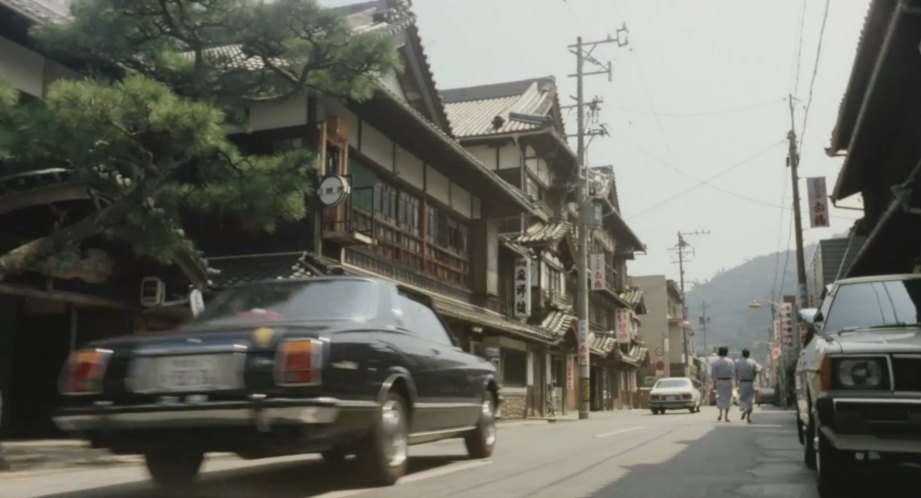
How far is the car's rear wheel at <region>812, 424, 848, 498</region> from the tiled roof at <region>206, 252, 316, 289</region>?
956 centimetres

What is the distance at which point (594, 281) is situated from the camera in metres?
40.8

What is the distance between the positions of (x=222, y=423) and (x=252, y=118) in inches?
455

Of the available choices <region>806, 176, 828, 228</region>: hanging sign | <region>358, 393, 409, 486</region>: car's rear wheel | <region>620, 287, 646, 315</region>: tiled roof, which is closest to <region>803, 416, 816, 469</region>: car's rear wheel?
<region>358, 393, 409, 486</region>: car's rear wheel

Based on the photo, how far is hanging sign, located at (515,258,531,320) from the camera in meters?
27.1

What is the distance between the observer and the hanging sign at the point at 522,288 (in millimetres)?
27062

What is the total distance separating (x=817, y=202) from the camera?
84.7 feet

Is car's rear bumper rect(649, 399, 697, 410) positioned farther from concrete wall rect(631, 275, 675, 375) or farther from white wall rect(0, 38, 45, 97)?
concrete wall rect(631, 275, 675, 375)

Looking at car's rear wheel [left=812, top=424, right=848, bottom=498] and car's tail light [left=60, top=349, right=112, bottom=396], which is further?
car's rear wheel [left=812, top=424, right=848, bottom=498]

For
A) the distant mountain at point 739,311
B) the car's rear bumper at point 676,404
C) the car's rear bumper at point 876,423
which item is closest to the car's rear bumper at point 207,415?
the car's rear bumper at point 876,423

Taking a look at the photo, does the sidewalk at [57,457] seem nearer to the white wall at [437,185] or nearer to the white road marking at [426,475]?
the white road marking at [426,475]

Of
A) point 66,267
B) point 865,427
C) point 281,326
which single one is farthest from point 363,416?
point 66,267

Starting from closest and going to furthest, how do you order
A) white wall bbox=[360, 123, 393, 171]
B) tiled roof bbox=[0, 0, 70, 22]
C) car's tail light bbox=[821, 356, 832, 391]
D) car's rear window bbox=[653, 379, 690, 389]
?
car's tail light bbox=[821, 356, 832, 391], tiled roof bbox=[0, 0, 70, 22], white wall bbox=[360, 123, 393, 171], car's rear window bbox=[653, 379, 690, 389]

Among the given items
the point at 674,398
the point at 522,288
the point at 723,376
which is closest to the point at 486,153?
the point at 522,288

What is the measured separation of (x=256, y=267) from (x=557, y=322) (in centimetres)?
1785
